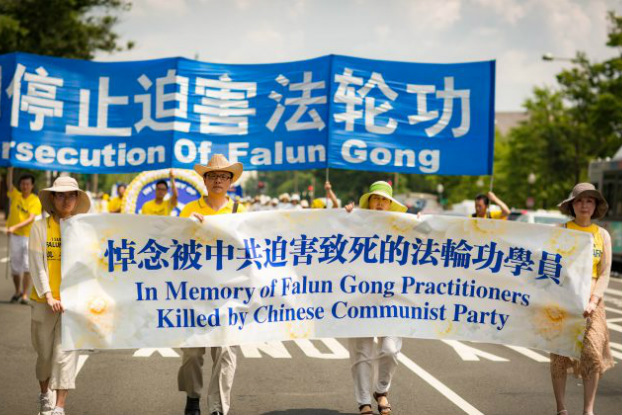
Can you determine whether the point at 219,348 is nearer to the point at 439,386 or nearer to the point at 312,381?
the point at 312,381

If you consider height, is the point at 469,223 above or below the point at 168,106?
below

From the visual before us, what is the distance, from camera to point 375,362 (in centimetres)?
688

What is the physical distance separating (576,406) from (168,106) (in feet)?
14.8

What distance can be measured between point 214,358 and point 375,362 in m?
1.40

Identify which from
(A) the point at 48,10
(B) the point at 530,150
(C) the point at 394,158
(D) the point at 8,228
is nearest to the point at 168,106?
(C) the point at 394,158

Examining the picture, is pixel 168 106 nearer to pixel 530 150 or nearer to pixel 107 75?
pixel 107 75

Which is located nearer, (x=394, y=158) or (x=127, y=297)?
(x=127, y=297)

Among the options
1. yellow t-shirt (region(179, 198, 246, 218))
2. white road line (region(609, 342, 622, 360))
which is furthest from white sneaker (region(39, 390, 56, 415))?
white road line (region(609, 342, 622, 360))

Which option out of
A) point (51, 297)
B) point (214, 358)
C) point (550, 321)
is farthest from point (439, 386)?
point (51, 297)

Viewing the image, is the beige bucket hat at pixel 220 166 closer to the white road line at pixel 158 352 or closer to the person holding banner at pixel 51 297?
the person holding banner at pixel 51 297

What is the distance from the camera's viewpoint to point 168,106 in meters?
7.45

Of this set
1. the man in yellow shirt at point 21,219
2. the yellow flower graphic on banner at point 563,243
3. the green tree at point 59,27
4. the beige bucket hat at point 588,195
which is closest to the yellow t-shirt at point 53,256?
the yellow flower graphic on banner at point 563,243

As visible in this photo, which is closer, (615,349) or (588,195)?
(588,195)

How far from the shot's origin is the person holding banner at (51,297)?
592cm
